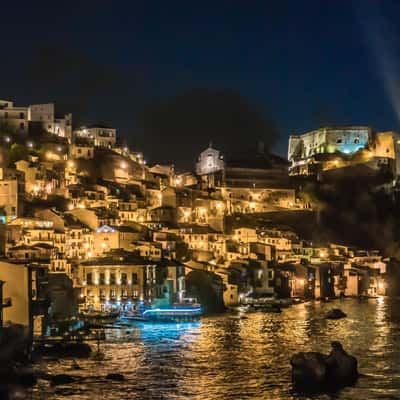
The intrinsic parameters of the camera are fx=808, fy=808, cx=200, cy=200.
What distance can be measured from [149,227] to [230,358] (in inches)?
977

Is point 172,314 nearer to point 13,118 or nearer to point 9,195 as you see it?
point 9,195

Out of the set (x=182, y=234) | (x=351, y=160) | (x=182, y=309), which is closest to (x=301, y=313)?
(x=182, y=309)

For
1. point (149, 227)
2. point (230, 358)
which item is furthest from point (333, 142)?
point (230, 358)

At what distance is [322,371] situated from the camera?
22.5 meters

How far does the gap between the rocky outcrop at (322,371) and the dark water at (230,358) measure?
0.40m

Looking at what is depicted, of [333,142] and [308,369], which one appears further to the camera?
[333,142]

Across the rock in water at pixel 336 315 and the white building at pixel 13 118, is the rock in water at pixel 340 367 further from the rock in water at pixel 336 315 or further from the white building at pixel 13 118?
the white building at pixel 13 118

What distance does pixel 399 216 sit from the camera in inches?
2562

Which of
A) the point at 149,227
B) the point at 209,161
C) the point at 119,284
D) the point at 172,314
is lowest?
the point at 172,314

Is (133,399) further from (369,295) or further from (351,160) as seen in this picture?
(351,160)

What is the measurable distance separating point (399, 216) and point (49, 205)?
2992cm

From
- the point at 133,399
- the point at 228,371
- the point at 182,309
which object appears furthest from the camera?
the point at 182,309

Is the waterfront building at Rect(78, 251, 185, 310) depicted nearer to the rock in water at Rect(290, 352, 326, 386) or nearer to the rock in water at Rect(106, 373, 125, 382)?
the rock in water at Rect(106, 373, 125, 382)

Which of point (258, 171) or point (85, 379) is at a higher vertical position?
point (258, 171)
